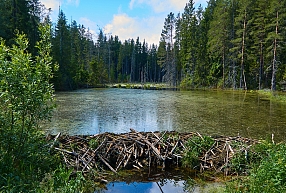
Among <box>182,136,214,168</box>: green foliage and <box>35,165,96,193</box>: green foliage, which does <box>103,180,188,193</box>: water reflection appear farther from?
<box>35,165,96,193</box>: green foliage

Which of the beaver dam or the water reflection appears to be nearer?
the water reflection

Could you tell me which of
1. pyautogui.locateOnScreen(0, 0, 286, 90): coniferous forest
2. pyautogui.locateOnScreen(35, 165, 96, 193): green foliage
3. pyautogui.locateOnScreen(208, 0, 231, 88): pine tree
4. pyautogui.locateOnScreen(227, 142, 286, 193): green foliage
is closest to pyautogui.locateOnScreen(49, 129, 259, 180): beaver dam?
pyautogui.locateOnScreen(227, 142, 286, 193): green foliage

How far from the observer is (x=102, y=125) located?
11492 mm

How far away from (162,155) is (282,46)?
106 feet

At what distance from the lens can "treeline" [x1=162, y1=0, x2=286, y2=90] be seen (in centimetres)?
3145

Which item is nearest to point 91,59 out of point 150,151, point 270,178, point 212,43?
point 212,43

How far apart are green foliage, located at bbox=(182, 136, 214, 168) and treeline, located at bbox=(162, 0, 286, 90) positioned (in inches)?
1075

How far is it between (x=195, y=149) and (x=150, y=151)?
1234 mm

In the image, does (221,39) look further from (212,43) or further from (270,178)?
(270,178)

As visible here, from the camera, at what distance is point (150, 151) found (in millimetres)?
6629

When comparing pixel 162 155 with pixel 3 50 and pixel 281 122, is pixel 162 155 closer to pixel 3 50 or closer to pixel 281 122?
pixel 3 50

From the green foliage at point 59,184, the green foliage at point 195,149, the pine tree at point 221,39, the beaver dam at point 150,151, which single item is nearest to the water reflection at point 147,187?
the beaver dam at point 150,151

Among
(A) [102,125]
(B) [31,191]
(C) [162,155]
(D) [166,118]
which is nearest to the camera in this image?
(B) [31,191]

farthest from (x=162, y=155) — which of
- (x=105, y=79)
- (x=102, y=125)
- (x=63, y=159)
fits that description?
(x=105, y=79)
